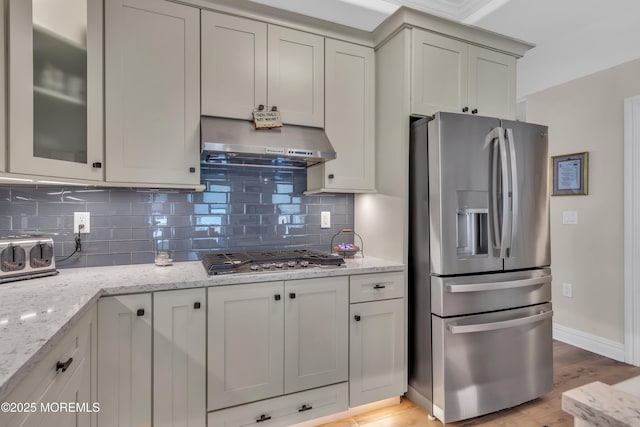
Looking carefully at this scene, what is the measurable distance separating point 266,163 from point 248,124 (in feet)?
1.30

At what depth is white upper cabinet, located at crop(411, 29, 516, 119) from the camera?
230 centimetres

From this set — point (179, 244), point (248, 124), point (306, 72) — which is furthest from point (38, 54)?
point (306, 72)

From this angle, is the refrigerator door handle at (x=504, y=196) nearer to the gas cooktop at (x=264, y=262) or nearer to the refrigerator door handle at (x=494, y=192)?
the refrigerator door handle at (x=494, y=192)

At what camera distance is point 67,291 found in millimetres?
1522

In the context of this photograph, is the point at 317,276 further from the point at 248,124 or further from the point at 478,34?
the point at 478,34

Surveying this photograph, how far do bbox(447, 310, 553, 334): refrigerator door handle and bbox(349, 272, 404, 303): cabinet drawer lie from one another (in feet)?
1.24

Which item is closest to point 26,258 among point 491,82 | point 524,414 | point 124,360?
point 124,360

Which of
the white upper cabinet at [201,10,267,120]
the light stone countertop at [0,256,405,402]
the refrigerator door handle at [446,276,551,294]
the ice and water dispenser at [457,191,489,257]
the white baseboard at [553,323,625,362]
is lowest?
the white baseboard at [553,323,625,362]

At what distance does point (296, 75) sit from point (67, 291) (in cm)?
176

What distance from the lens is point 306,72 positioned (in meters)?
2.30

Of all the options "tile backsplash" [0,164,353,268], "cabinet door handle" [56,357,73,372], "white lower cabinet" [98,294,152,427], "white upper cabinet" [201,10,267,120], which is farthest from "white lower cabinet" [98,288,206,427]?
"white upper cabinet" [201,10,267,120]

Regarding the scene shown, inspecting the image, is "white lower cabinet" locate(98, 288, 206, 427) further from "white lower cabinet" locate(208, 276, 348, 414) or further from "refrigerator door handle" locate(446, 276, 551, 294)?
"refrigerator door handle" locate(446, 276, 551, 294)

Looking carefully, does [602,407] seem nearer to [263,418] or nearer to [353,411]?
[263,418]

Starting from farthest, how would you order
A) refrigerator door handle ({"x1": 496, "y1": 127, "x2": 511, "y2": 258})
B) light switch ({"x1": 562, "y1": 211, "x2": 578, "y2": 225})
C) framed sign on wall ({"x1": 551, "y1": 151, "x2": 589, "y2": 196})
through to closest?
light switch ({"x1": 562, "y1": 211, "x2": 578, "y2": 225})
framed sign on wall ({"x1": 551, "y1": 151, "x2": 589, "y2": 196})
refrigerator door handle ({"x1": 496, "y1": 127, "x2": 511, "y2": 258})
